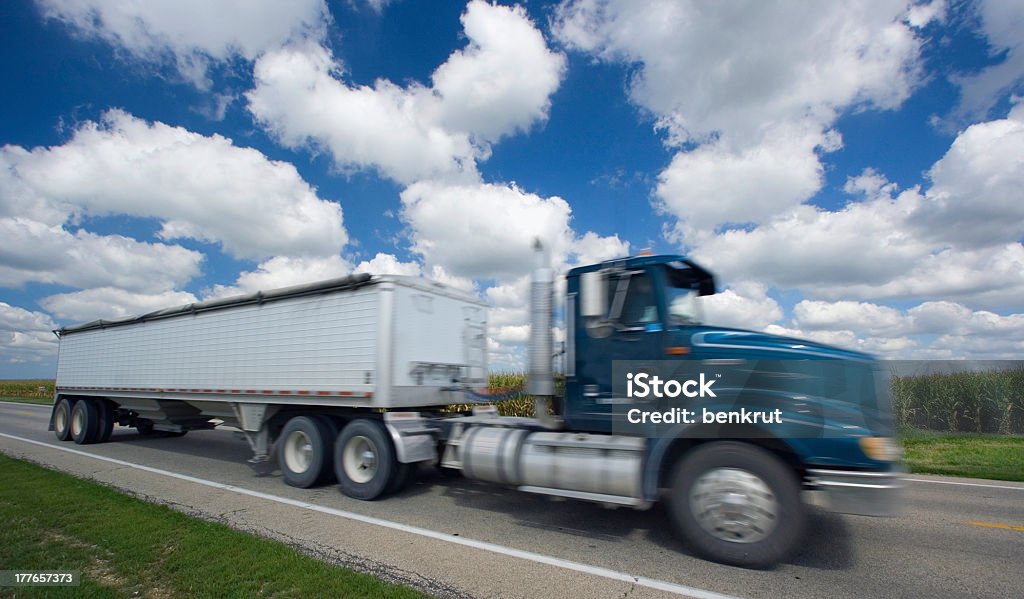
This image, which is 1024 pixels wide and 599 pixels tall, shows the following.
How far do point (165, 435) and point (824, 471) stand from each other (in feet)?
51.6

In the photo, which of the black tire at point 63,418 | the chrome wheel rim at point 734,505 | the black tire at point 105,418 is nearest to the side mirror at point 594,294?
the chrome wheel rim at point 734,505

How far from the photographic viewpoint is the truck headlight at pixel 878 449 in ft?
14.8

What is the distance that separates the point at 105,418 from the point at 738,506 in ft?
48.2

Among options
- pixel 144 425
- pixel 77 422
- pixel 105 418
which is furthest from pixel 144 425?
pixel 77 422

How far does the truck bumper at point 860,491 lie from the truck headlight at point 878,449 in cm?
12

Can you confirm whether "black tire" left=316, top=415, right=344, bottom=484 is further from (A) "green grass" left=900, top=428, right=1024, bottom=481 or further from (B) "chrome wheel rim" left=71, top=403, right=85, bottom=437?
(A) "green grass" left=900, top=428, right=1024, bottom=481

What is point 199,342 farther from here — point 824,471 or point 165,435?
point 824,471

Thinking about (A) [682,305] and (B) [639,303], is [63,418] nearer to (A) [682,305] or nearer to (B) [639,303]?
(B) [639,303]

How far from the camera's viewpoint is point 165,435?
46.8ft

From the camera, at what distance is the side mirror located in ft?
19.3

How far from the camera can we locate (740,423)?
4.95 m

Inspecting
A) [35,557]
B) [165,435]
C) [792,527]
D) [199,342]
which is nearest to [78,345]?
[165,435]

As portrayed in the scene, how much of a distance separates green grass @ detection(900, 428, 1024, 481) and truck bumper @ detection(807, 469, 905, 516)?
22.7ft

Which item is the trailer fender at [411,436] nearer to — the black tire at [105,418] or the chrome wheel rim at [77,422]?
the black tire at [105,418]
